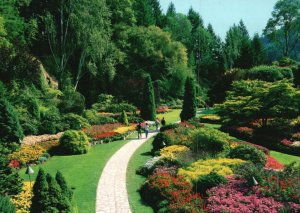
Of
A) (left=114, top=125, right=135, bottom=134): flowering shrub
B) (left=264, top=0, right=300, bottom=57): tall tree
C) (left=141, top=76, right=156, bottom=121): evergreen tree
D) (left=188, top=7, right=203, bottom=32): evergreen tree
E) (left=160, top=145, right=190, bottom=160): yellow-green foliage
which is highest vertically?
(left=188, top=7, right=203, bottom=32): evergreen tree

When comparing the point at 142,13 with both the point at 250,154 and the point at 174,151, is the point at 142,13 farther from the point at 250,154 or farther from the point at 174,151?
the point at 250,154

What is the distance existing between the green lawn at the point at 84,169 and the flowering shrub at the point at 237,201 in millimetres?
4802

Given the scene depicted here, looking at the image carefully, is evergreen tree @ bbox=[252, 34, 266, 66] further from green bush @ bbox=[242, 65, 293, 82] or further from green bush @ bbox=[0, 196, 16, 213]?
green bush @ bbox=[0, 196, 16, 213]

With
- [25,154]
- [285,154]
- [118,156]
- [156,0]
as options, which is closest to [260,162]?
[285,154]

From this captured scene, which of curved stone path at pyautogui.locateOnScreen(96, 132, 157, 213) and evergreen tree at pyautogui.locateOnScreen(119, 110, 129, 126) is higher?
evergreen tree at pyautogui.locateOnScreen(119, 110, 129, 126)

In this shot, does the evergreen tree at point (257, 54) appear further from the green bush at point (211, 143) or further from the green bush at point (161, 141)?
the green bush at point (211, 143)

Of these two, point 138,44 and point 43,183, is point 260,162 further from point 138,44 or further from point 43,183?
point 138,44

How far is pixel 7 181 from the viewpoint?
13.2 metres

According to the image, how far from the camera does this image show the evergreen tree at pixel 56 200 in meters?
11.0

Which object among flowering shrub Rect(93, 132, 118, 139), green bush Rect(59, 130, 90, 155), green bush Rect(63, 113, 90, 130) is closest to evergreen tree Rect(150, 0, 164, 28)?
green bush Rect(63, 113, 90, 130)

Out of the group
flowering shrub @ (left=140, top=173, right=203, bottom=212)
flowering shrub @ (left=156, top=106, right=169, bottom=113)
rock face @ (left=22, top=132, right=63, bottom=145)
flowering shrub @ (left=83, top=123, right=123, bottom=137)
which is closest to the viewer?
flowering shrub @ (left=140, top=173, right=203, bottom=212)

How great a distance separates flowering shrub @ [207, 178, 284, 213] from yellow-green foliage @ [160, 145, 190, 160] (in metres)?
6.33

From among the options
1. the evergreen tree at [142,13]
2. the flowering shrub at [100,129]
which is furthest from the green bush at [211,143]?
the evergreen tree at [142,13]

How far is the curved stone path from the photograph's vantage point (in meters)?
14.1
